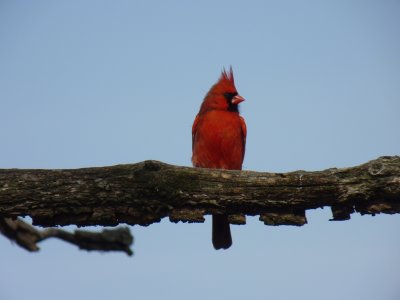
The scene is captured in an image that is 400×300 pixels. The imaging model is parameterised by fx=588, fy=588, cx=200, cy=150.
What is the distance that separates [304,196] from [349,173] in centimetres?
32

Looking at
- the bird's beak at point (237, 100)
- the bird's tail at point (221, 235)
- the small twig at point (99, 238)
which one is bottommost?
the small twig at point (99, 238)

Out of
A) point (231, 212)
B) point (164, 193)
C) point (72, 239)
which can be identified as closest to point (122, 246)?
point (72, 239)

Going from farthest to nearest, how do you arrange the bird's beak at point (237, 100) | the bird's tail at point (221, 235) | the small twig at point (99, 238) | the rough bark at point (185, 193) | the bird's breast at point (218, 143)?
the bird's beak at point (237, 100) → the bird's breast at point (218, 143) → the bird's tail at point (221, 235) → the rough bark at point (185, 193) → the small twig at point (99, 238)

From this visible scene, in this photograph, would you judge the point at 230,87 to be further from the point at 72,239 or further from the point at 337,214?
the point at 72,239

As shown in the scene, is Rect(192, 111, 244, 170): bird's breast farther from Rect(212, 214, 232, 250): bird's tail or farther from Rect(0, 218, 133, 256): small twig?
Rect(0, 218, 133, 256): small twig

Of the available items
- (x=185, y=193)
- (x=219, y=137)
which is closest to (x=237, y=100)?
(x=219, y=137)

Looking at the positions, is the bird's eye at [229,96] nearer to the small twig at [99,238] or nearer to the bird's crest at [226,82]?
the bird's crest at [226,82]

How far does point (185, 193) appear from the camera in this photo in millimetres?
3535

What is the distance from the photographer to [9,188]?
3.45 metres

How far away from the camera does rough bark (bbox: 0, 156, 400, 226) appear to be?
346 cm

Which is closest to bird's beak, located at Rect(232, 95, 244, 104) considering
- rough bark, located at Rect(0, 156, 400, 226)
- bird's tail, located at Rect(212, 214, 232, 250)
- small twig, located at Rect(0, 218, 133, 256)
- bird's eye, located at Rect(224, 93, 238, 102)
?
bird's eye, located at Rect(224, 93, 238, 102)

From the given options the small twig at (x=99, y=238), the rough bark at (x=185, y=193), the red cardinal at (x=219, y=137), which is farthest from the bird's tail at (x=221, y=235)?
the small twig at (x=99, y=238)

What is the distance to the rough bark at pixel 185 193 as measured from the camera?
11.4 feet

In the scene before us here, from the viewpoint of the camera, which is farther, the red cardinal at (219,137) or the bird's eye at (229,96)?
the bird's eye at (229,96)
